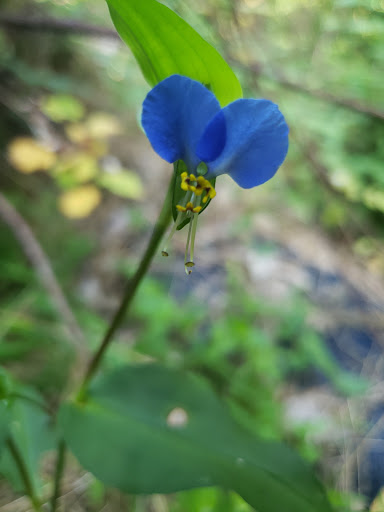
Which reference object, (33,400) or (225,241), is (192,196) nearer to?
(33,400)

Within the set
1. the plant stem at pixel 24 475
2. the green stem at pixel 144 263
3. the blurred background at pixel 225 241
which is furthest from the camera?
the blurred background at pixel 225 241

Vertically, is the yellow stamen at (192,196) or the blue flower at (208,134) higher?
the blue flower at (208,134)

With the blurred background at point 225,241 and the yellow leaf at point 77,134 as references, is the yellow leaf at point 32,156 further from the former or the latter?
the yellow leaf at point 77,134

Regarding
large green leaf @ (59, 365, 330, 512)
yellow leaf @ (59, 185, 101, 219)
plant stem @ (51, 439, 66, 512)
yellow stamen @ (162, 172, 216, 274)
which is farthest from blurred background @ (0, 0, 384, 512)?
yellow stamen @ (162, 172, 216, 274)

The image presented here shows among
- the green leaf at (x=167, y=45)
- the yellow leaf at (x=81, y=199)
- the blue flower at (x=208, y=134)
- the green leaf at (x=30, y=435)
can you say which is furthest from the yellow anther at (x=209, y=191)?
the yellow leaf at (x=81, y=199)

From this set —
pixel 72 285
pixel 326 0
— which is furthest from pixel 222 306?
pixel 326 0

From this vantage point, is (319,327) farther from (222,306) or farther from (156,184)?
(156,184)

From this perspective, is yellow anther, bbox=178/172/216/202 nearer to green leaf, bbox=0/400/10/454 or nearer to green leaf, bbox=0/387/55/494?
green leaf, bbox=0/400/10/454
